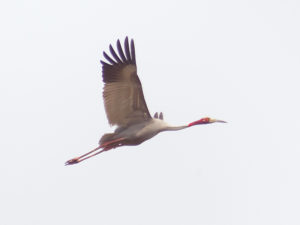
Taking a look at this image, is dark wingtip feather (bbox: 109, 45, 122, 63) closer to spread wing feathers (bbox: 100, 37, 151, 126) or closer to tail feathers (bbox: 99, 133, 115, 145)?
spread wing feathers (bbox: 100, 37, 151, 126)

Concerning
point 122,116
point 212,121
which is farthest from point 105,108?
point 212,121

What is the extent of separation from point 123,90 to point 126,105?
0.48 meters

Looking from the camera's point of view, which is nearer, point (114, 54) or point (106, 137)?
point (114, 54)

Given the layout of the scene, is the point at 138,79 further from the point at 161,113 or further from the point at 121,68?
the point at 161,113

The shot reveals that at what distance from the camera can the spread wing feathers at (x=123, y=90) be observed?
113 feet

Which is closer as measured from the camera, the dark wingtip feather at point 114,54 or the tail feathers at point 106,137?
the dark wingtip feather at point 114,54

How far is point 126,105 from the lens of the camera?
34.9 metres

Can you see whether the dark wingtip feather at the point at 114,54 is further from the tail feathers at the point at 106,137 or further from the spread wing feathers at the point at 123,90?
the tail feathers at the point at 106,137

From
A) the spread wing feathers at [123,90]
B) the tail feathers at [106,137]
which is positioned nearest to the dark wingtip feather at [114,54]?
the spread wing feathers at [123,90]

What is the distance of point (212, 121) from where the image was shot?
1407 inches

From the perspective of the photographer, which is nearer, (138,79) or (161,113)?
(138,79)

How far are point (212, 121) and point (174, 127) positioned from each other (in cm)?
134

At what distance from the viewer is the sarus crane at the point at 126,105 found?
114ft

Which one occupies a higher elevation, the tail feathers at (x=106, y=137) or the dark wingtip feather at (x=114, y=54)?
the dark wingtip feather at (x=114, y=54)
